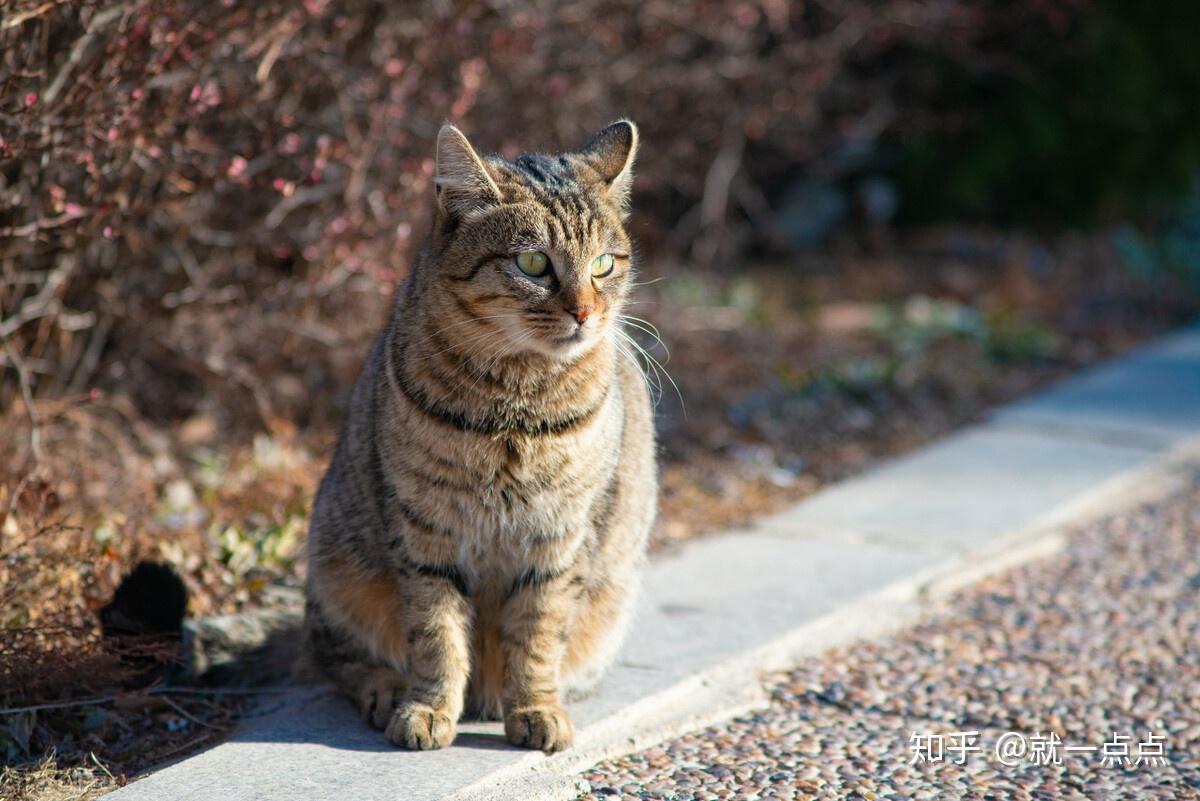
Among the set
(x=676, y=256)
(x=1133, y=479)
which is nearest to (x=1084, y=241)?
(x=676, y=256)

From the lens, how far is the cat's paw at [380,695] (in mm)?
3182

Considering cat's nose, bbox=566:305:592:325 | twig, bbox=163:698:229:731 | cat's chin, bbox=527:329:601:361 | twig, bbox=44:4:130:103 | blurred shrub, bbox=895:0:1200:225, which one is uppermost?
blurred shrub, bbox=895:0:1200:225

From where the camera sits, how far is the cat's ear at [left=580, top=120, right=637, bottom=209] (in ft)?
10.9

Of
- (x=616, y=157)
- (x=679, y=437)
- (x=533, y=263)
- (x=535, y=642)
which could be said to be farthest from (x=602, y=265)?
(x=679, y=437)

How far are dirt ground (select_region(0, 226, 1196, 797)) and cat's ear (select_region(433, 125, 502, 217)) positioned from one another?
94cm

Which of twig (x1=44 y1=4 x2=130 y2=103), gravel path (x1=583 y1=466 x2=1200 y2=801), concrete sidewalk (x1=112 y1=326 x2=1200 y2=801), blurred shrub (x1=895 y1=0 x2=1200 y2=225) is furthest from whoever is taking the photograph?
blurred shrub (x1=895 y1=0 x2=1200 y2=225)

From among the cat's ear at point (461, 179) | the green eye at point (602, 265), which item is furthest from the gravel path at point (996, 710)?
the cat's ear at point (461, 179)

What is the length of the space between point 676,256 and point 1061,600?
4507 millimetres

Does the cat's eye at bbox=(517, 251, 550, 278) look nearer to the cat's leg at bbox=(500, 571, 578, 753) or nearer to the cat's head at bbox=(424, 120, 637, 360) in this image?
the cat's head at bbox=(424, 120, 637, 360)

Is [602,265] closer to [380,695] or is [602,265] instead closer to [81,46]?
[380,695]

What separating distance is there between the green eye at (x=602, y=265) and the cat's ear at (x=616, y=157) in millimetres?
220

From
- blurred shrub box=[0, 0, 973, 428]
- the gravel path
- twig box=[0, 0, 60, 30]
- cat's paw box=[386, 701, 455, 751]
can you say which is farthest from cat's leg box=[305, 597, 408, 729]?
twig box=[0, 0, 60, 30]

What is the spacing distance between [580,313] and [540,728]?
927mm

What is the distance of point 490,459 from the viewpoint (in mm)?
3039
